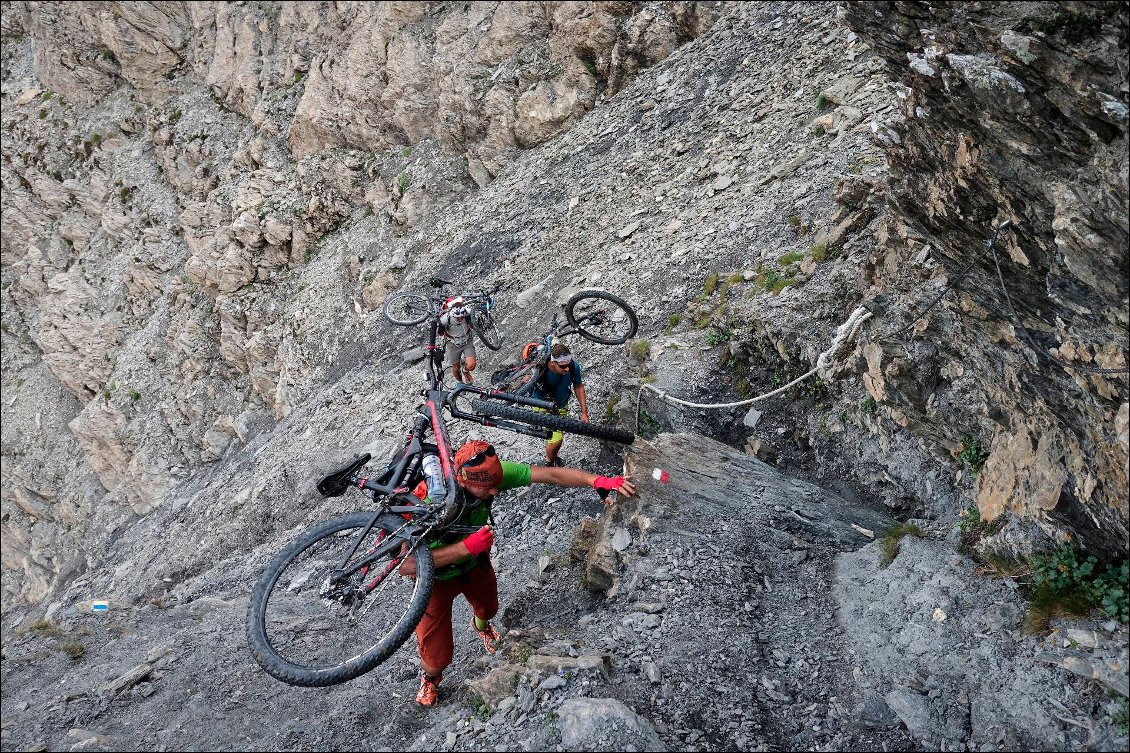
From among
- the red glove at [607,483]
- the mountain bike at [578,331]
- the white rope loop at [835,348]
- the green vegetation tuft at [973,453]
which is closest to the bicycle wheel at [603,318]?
the mountain bike at [578,331]

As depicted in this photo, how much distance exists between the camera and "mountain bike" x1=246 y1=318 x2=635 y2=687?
5.21m

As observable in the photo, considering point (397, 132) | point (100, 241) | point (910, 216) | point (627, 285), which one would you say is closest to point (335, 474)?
point (910, 216)

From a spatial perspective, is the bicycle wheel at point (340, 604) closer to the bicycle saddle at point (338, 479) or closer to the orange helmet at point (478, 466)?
the bicycle saddle at point (338, 479)

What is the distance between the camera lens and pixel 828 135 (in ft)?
43.2

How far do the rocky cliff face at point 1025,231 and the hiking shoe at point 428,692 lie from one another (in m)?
5.11

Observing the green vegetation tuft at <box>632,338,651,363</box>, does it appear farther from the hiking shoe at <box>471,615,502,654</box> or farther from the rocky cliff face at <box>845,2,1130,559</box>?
the hiking shoe at <box>471,615,502,654</box>

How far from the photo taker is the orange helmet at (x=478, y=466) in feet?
19.8

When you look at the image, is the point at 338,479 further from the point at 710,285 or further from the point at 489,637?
the point at 710,285

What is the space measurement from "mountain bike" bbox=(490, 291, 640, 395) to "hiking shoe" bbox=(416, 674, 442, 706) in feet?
11.2

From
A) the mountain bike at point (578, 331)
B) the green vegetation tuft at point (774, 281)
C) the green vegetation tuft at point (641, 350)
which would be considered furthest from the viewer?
the green vegetation tuft at point (641, 350)

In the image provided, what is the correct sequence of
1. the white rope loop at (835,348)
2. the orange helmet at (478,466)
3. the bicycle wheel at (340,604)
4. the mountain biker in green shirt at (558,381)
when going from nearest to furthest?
1. the bicycle wheel at (340,604)
2. the orange helmet at (478,466)
3. the white rope loop at (835,348)
4. the mountain biker in green shirt at (558,381)

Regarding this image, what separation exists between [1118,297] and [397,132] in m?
22.1

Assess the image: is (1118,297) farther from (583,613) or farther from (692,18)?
(692,18)

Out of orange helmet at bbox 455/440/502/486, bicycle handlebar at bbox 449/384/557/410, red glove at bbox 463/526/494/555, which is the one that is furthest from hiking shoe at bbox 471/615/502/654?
bicycle handlebar at bbox 449/384/557/410
